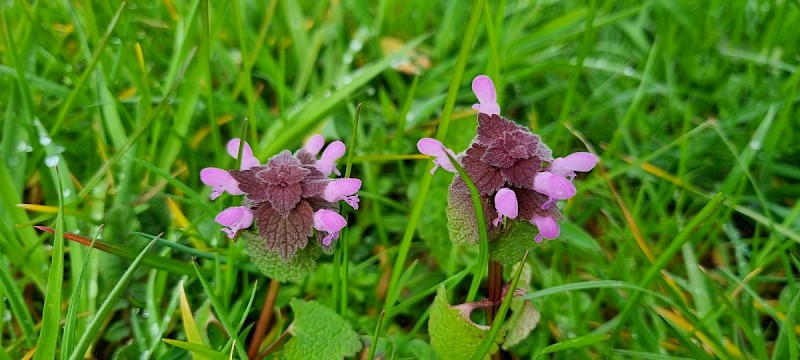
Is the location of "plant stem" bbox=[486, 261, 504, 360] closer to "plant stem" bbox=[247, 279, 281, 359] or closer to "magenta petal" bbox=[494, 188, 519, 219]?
"magenta petal" bbox=[494, 188, 519, 219]

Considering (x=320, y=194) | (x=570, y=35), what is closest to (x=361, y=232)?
(x=320, y=194)

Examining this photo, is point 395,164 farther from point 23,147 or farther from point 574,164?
point 23,147

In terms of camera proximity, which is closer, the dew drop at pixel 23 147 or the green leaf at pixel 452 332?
the green leaf at pixel 452 332

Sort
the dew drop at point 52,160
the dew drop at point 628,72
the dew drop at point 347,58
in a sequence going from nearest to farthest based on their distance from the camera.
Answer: the dew drop at point 52,160, the dew drop at point 628,72, the dew drop at point 347,58

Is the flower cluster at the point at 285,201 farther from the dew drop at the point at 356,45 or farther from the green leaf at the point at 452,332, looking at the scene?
the dew drop at the point at 356,45

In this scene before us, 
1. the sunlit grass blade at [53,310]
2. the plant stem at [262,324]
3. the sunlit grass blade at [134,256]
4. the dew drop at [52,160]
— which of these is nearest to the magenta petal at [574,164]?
the plant stem at [262,324]

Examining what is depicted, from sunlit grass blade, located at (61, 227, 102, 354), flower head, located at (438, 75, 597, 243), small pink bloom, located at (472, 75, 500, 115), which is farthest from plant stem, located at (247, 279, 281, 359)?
small pink bloom, located at (472, 75, 500, 115)
